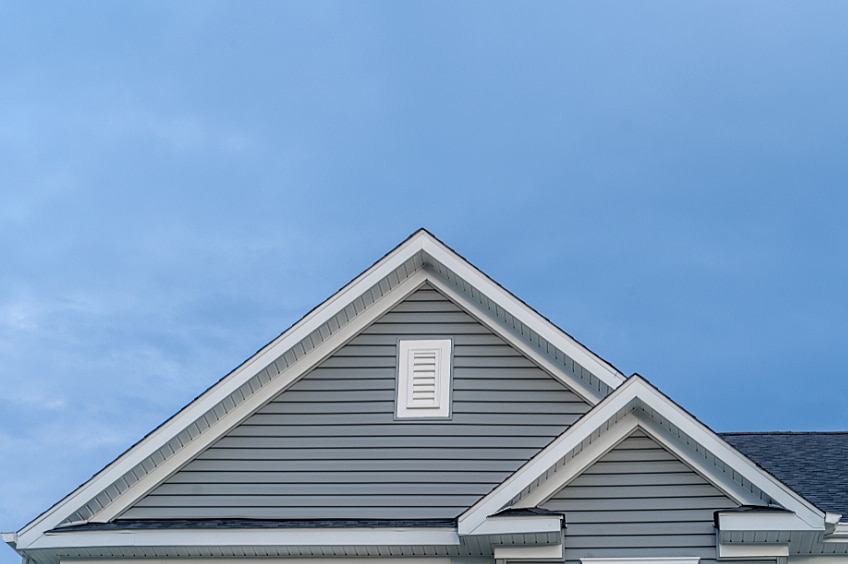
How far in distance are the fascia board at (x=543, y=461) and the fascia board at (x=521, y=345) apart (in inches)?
63.3

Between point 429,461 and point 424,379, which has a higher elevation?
point 424,379

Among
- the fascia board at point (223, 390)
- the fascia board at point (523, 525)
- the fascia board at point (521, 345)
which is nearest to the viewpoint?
the fascia board at point (523, 525)

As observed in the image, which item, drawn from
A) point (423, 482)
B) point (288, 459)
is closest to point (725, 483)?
point (423, 482)

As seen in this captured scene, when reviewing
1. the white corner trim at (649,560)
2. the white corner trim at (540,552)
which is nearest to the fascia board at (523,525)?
the white corner trim at (540,552)

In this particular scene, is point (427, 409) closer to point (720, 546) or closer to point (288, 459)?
point (288, 459)

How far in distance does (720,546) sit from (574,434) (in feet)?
5.79

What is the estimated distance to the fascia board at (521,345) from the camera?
1211 centimetres

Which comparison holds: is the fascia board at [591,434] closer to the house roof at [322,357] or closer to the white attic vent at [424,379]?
the house roof at [322,357]

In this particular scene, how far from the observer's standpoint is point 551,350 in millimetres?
12195

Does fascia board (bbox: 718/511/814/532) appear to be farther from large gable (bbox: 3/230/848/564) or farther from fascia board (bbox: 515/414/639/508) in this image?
fascia board (bbox: 515/414/639/508)

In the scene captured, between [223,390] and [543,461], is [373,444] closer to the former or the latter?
[223,390]

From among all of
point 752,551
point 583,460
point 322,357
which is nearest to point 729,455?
point 752,551

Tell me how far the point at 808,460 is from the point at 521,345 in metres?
4.71

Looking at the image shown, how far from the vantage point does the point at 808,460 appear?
14156mm
